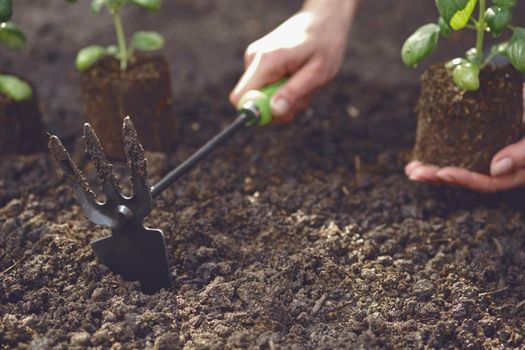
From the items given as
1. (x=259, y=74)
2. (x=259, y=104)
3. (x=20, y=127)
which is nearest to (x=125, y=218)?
(x=259, y=104)

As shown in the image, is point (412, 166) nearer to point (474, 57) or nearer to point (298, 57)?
point (474, 57)

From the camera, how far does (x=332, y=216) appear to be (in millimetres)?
2098

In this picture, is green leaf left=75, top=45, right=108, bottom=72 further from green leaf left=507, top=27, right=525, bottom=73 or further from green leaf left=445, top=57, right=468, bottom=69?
green leaf left=507, top=27, right=525, bottom=73

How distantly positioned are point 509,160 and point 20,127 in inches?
65.2

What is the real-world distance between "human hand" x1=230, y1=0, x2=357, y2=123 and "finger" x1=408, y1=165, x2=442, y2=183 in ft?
1.51

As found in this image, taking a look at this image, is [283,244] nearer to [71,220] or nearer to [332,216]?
[332,216]

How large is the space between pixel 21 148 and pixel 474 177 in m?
1.58

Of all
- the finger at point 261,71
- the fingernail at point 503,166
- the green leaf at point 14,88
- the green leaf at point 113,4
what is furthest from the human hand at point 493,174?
the green leaf at point 14,88

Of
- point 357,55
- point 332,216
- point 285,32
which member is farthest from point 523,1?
point 332,216

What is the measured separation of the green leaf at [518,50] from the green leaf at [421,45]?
0.22 m

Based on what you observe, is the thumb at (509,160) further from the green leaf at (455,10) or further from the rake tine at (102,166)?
the rake tine at (102,166)

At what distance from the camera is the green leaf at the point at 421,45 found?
6.38 ft

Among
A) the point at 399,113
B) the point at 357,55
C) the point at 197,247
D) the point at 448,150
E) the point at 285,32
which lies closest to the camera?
the point at 197,247

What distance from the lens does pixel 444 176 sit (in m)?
2.04
